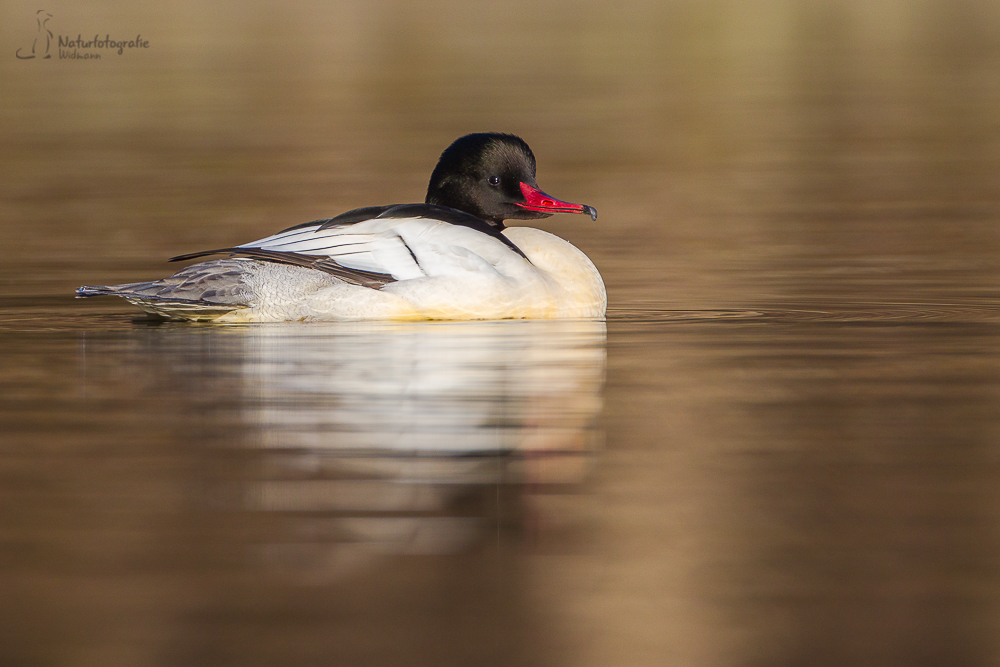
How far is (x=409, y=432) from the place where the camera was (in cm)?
475

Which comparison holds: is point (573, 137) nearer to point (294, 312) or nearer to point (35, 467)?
point (294, 312)

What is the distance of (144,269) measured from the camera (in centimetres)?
998

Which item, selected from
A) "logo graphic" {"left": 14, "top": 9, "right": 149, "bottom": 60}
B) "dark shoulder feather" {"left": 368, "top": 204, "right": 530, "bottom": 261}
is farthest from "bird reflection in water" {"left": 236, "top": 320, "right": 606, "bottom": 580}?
"logo graphic" {"left": 14, "top": 9, "right": 149, "bottom": 60}

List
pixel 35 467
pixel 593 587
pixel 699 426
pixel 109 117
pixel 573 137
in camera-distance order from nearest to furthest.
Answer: pixel 593 587 < pixel 35 467 < pixel 699 426 < pixel 573 137 < pixel 109 117

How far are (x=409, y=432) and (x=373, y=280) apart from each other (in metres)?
2.96

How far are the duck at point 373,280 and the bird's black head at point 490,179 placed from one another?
483mm

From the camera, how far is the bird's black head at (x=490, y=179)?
8.37 meters

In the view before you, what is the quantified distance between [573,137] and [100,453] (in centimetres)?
1591

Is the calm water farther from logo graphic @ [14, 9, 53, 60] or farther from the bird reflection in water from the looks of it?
logo graphic @ [14, 9, 53, 60]

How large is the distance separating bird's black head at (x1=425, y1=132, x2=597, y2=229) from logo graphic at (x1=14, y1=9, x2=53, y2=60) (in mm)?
29391

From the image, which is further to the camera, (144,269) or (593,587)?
(144,269)

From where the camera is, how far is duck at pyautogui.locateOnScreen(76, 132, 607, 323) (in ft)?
24.8

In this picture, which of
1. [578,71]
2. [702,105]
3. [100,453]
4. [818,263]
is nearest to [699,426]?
[100,453]

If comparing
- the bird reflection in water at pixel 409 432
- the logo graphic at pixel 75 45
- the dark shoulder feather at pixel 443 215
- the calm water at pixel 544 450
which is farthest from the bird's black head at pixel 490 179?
the logo graphic at pixel 75 45
